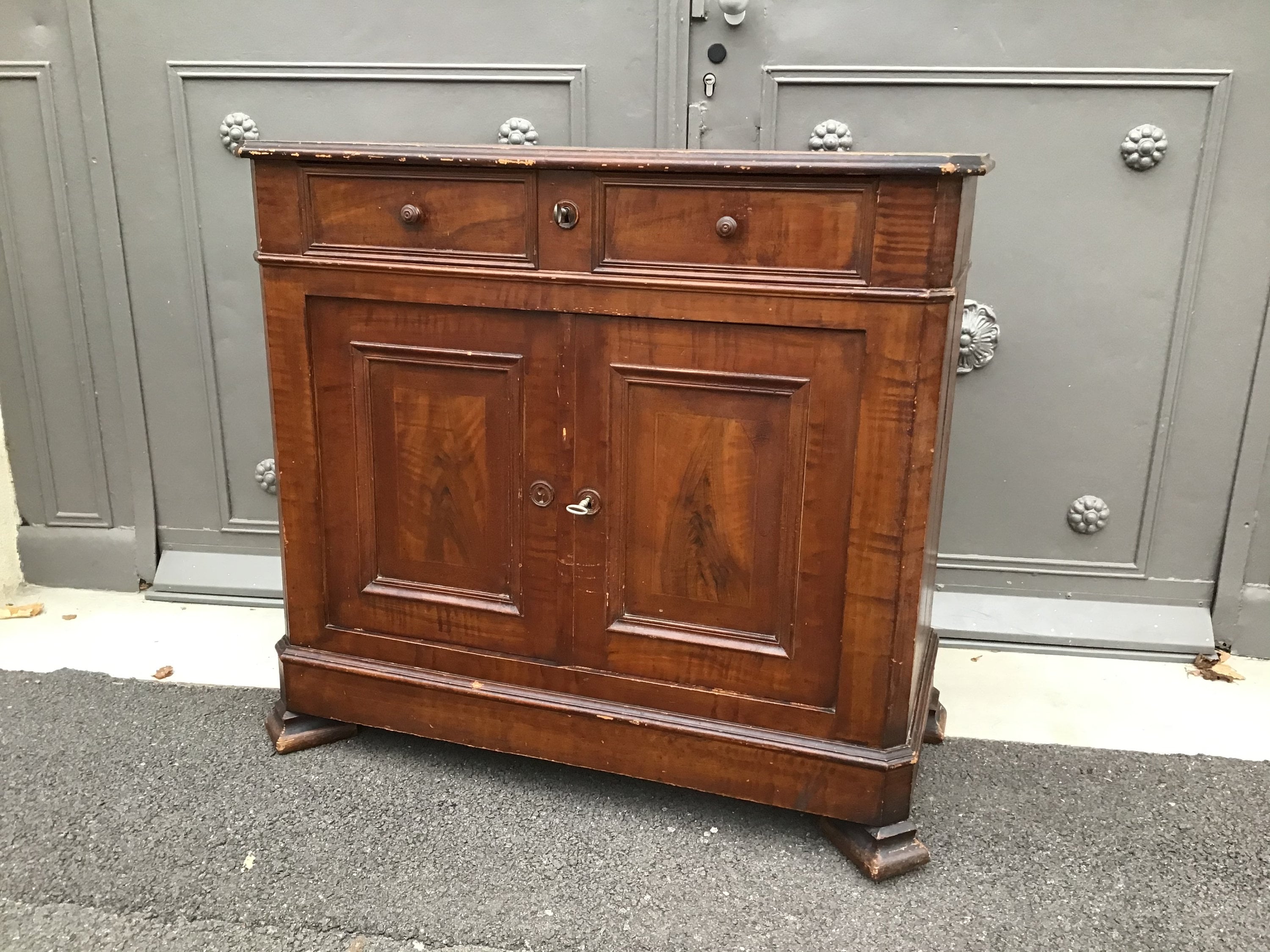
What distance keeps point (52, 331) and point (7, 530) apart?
1.70 ft

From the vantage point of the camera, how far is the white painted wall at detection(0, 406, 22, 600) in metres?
2.50

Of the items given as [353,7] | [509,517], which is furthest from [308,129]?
[509,517]

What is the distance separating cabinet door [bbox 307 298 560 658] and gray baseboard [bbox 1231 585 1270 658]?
1581mm

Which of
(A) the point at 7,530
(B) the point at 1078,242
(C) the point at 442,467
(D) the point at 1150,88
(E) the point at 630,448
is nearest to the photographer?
(E) the point at 630,448

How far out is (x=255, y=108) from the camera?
2250 mm

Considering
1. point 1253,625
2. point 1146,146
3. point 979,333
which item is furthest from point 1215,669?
point 1146,146

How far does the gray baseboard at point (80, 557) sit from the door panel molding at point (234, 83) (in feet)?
1.34

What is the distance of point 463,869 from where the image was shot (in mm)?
1550

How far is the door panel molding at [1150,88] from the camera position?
1994mm

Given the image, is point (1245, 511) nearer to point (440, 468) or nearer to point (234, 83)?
point (440, 468)

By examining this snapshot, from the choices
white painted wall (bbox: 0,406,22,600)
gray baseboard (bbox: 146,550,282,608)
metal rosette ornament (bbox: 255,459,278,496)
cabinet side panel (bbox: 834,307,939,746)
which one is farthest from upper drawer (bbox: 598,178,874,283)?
white painted wall (bbox: 0,406,22,600)

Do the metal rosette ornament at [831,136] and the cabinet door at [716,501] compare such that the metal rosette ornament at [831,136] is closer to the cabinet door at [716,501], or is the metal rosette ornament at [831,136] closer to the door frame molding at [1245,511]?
the cabinet door at [716,501]

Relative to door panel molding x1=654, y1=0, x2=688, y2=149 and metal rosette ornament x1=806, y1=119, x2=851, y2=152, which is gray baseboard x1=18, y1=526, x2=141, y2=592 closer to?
door panel molding x1=654, y1=0, x2=688, y2=149

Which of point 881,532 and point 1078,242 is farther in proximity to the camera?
point 1078,242
